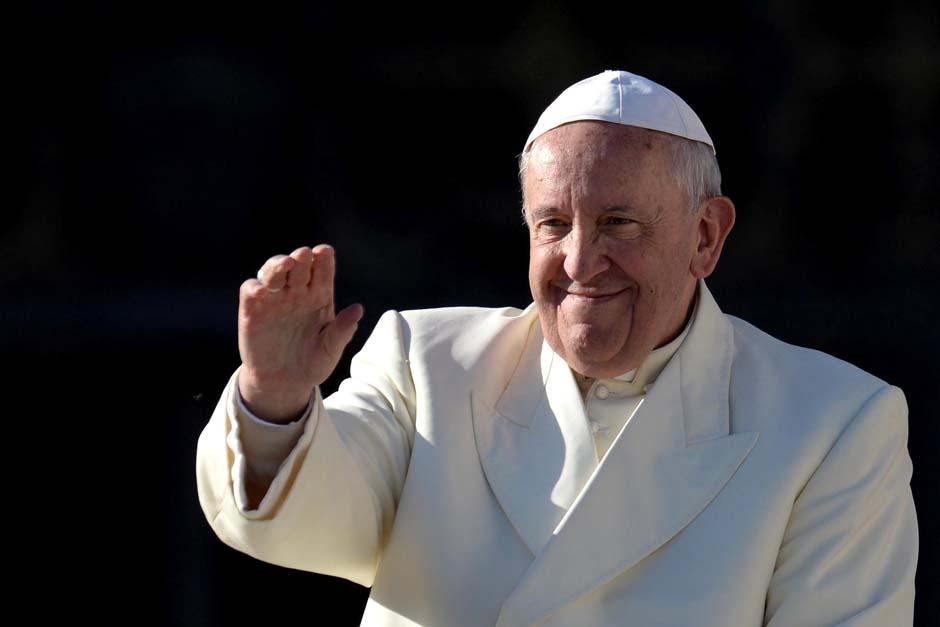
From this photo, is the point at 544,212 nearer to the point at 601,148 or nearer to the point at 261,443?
the point at 601,148

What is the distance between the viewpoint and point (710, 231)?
3014mm

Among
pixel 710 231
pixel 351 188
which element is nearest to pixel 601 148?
pixel 710 231

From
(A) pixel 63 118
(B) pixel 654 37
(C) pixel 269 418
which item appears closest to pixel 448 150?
(B) pixel 654 37

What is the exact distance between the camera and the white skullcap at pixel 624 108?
2871 millimetres

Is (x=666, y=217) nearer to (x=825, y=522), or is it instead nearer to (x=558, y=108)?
(x=558, y=108)

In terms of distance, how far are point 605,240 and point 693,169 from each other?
0.26 m

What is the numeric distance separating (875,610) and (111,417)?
255 centimetres

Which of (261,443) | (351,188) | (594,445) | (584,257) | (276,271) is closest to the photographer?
(276,271)

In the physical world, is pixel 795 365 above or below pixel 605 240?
below

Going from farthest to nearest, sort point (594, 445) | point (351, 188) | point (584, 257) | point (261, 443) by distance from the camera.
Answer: point (351, 188)
point (594, 445)
point (584, 257)
point (261, 443)

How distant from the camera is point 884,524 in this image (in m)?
2.82

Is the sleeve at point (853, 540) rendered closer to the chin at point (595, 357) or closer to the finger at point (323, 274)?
the chin at point (595, 357)

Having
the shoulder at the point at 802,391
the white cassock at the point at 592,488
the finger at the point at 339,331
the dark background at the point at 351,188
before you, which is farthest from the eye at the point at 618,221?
the dark background at the point at 351,188

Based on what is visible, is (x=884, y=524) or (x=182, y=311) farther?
(x=182, y=311)
